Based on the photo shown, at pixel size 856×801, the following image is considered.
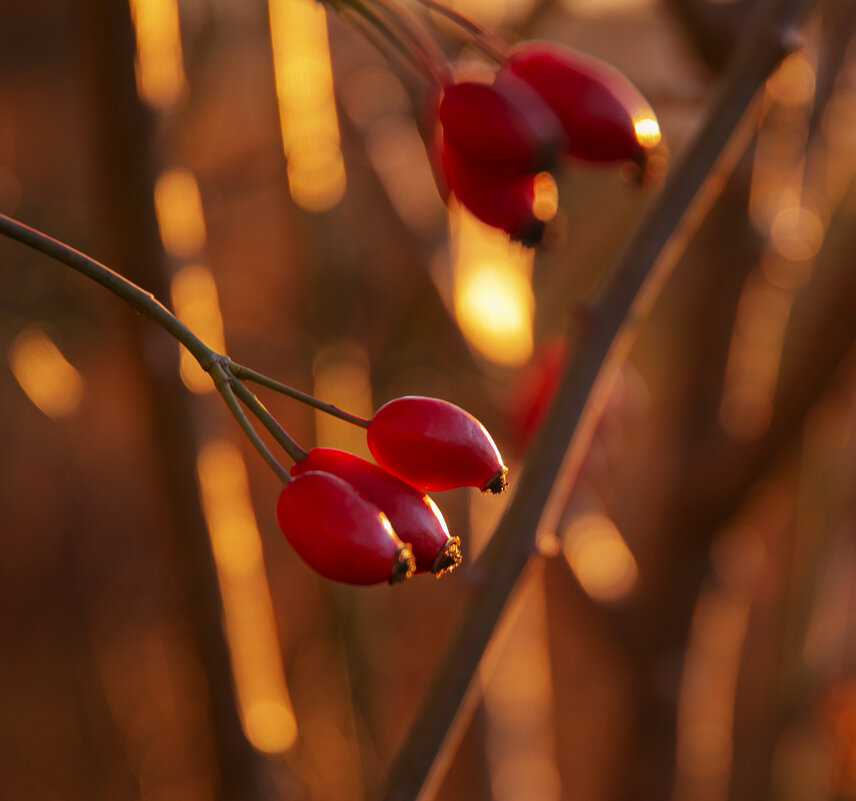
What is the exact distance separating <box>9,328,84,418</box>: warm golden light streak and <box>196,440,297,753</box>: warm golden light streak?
0.30 m

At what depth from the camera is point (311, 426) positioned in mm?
1478

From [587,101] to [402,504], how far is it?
295 millimetres

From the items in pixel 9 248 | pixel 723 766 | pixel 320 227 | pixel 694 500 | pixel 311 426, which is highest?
pixel 9 248

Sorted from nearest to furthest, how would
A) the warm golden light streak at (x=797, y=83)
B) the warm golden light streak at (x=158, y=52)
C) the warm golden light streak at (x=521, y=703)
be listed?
the warm golden light streak at (x=158, y=52), the warm golden light streak at (x=797, y=83), the warm golden light streak at (x=521, y=703)

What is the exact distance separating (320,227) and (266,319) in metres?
1.74

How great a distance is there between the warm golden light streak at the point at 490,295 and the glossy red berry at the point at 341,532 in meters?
0.97

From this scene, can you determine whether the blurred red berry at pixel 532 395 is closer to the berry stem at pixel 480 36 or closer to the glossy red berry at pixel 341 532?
the berry stem at pixel 480 36

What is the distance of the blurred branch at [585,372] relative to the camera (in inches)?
23.1

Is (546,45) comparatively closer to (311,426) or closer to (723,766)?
(311,426)

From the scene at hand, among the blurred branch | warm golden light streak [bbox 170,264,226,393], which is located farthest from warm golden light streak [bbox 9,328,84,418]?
the blurred branch

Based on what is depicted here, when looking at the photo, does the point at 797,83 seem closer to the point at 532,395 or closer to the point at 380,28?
the point at 532,395

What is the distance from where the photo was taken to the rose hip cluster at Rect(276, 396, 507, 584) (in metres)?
0.38

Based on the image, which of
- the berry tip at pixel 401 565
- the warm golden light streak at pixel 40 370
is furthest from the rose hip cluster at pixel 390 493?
the warm golden light streak at pixel 40 370

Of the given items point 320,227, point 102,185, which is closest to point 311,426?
point 320,227
